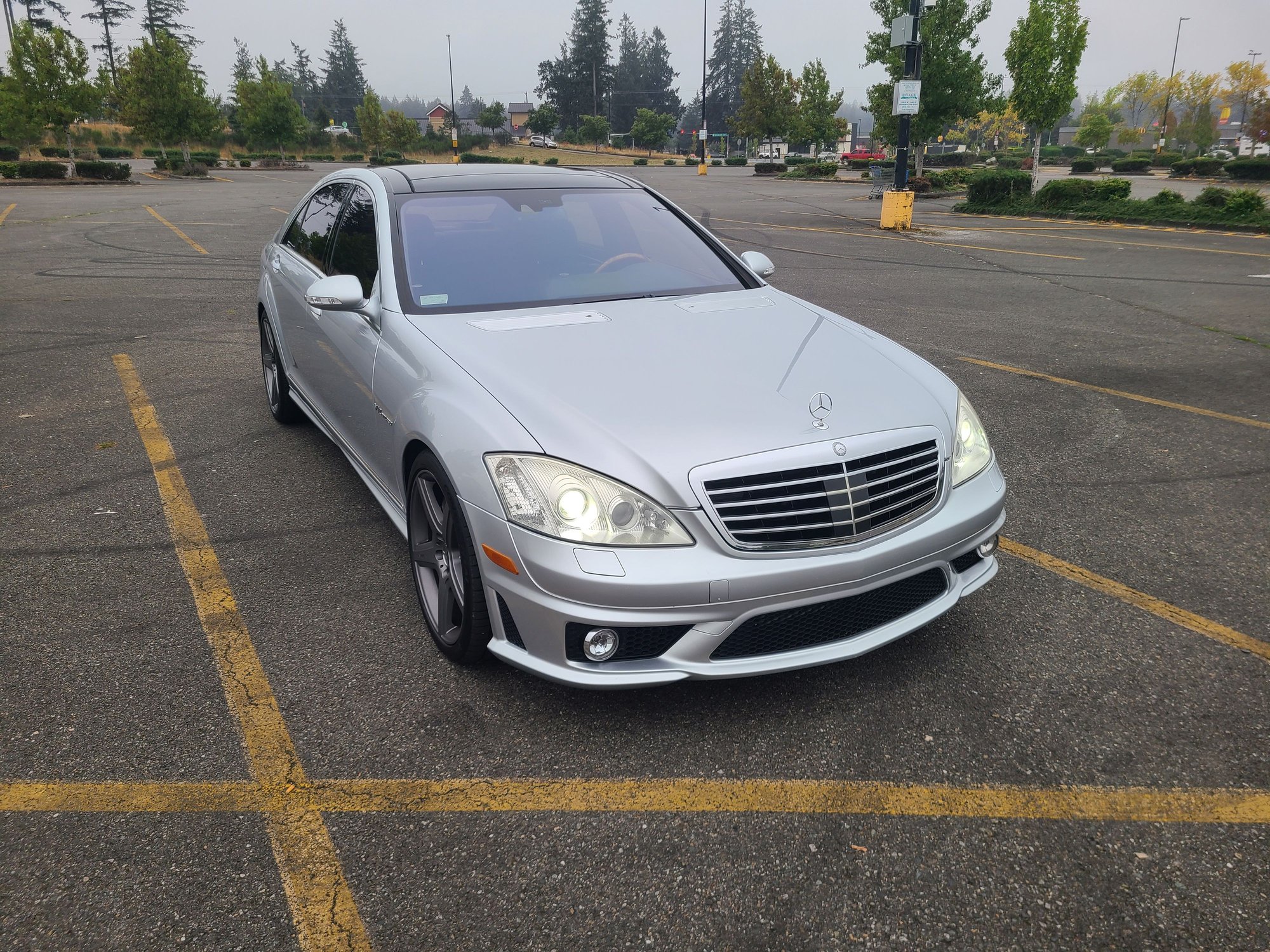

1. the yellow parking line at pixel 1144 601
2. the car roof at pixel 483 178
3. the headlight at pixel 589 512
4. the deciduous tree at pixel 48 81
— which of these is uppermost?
the deciduous tree at pixel 48 81

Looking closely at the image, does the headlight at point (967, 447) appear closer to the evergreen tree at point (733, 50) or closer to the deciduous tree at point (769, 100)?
the deciduous tree at point (769, 100)

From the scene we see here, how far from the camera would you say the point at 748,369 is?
10.4 feet

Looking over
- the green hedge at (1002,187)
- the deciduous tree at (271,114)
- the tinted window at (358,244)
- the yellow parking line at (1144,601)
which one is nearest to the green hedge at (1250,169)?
the green hedge at (1002,187)

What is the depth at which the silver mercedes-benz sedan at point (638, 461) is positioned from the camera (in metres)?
2.65

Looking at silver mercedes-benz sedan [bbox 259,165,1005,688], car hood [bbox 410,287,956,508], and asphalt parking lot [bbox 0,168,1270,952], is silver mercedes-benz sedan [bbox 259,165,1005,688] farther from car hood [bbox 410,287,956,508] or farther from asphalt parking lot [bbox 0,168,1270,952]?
asphalt parking lot [bbox 0,168,1270,952]

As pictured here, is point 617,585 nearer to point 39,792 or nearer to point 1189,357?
point 39,792

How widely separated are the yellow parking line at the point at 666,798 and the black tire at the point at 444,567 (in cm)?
53

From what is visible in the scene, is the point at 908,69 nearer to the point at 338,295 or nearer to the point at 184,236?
the point at 184,236

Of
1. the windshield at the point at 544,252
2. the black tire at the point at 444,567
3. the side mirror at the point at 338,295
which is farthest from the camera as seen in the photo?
the windshield at the point at 544,252

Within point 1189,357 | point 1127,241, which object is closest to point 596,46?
point 1127,241

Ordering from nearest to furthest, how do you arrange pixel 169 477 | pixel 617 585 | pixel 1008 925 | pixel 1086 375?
pixel 1008 925
pixel 617 585
pixel 169 477
pixel 1086 375

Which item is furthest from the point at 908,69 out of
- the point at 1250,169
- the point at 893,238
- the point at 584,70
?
the point at 584,70

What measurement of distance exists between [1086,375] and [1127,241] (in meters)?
11.4

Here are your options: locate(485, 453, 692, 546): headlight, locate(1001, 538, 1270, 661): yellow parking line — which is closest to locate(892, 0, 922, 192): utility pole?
locate(1001, 538, 1270, 661): yellow parking line
